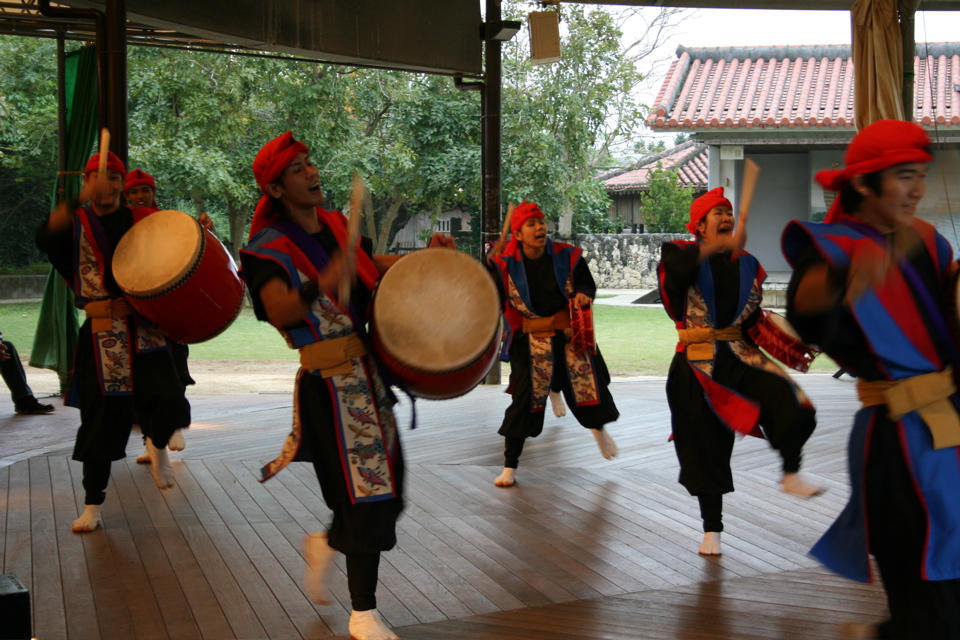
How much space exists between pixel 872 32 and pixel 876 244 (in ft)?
10.5

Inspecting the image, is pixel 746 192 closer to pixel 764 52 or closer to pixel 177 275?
pixel 177 275

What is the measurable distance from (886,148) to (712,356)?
4.57 feet

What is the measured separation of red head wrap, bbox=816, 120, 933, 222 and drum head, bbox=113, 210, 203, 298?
208cm

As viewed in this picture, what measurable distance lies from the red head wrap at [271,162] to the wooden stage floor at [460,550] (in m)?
1.13

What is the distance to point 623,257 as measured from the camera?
1684 cm

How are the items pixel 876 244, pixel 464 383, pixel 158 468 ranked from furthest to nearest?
pixel 158 468, pixel 464 383, pixel 876 244

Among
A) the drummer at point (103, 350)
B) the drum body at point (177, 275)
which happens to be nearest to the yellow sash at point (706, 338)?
the drum body at point (177, 275)

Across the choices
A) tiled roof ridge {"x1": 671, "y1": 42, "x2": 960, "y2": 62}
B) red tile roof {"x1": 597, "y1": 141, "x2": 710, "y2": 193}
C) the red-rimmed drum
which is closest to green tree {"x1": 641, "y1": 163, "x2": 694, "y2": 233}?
red tile roof {"x1": 597, "y1": 141, "x2": 710, "y2": 193}

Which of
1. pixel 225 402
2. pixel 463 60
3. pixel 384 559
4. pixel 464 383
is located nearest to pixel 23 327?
pixel 225 402

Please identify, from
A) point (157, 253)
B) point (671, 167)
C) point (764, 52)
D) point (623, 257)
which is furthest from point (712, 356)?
point (671, 167)

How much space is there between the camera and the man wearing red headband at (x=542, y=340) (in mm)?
4215

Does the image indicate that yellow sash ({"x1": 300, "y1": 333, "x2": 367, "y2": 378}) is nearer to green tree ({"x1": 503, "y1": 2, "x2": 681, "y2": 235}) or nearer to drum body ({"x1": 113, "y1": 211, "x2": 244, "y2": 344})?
drum body ({"x1": 113, "y1": 211, "x2": 244, "y2": 344})

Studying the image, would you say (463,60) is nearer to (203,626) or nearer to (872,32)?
(872,32)

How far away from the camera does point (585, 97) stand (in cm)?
1226
